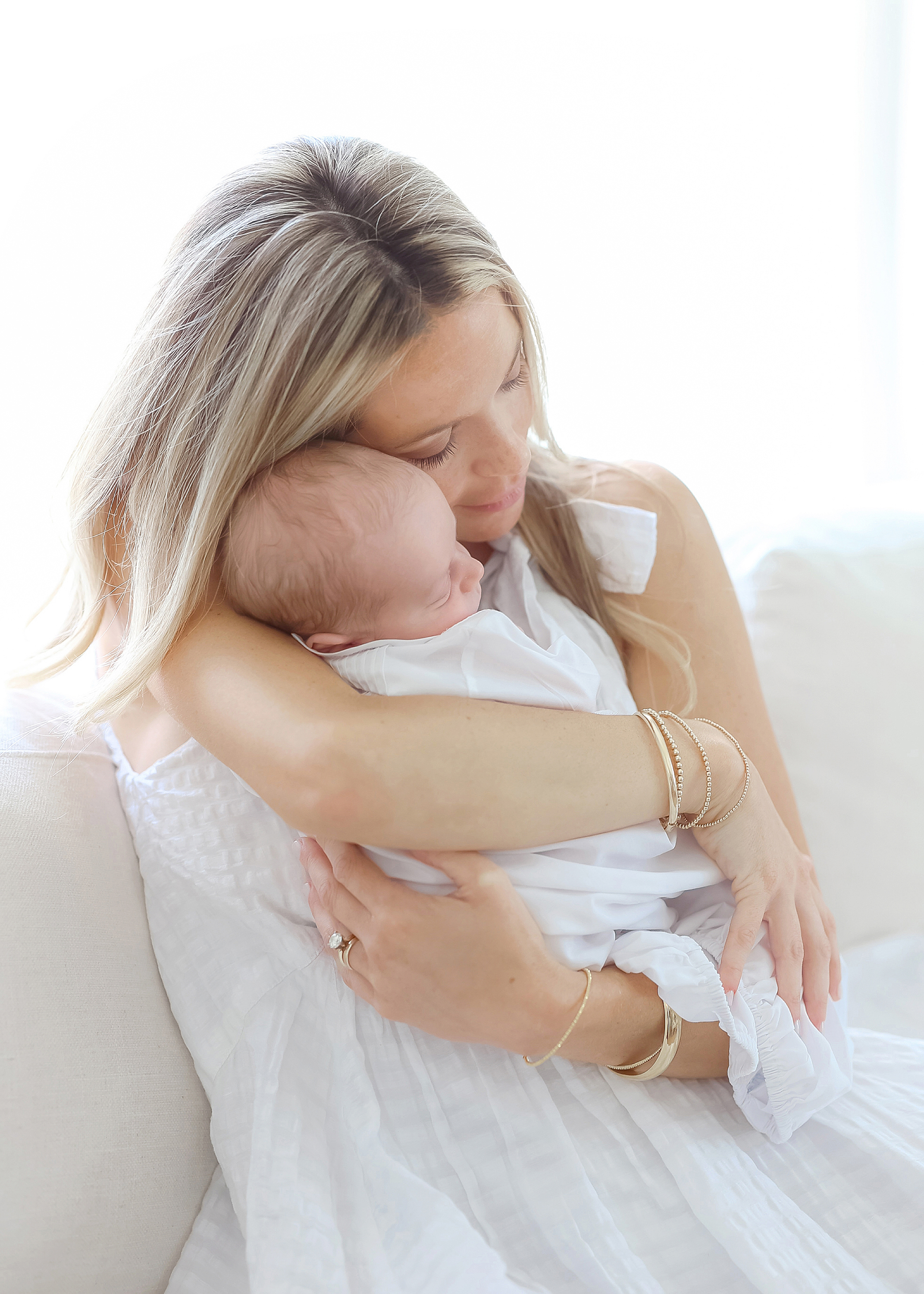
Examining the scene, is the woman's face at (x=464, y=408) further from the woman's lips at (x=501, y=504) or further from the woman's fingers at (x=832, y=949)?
the woman's fingers at (x=832, y=949)

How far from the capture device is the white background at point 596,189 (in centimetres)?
171

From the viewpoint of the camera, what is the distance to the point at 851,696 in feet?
5.11

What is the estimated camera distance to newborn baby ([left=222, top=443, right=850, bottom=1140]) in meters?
1.03

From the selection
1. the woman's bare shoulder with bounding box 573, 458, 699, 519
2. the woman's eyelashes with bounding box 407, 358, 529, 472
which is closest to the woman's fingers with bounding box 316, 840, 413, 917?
the woman's eyelashes with bounding box 407, 358, 529, 472

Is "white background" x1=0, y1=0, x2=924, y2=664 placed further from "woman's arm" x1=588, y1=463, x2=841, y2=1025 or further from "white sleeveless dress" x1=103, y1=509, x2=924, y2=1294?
"white sleeveless dress" x1=103, y1=509, x2=924, y2=1294

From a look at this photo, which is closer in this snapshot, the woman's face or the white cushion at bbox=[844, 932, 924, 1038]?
the woman's face

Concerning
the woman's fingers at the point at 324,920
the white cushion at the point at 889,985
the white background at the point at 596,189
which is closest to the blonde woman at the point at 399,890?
the woman's fingers at the point at 324,920

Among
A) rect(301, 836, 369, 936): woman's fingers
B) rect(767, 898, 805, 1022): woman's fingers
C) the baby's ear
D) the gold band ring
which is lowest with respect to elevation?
rect(767, 898, 805, 1022): woman's fingers

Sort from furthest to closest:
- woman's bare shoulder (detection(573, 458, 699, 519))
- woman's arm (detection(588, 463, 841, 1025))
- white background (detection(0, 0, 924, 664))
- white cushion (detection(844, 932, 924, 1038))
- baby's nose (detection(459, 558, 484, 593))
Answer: white background (detection(0, 0, 924, 664)) < woman's bare shoulder (detection(573, 458, 699, 519)) < white cushion (detection(844, 932, 924, 1038)) < woman's arm (detection(588, 463, 841, 1025)) < baby's nose (detection(459, 558, 484, 593))

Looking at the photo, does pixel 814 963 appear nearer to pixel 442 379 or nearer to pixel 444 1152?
pixel 444 1152

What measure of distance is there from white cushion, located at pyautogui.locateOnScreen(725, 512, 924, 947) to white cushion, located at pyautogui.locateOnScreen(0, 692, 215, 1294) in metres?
1.01

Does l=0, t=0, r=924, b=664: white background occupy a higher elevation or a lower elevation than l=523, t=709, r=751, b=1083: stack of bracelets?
higher

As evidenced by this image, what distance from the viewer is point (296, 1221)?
979 mm

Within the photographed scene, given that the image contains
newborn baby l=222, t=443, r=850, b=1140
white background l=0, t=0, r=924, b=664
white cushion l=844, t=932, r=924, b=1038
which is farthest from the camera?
white background l=0, t=0, r=924, b=664
